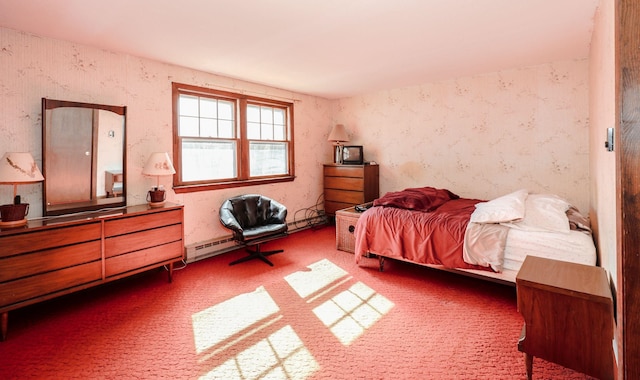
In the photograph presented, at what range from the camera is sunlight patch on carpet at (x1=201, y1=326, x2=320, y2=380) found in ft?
6.11

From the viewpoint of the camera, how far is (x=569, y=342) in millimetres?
1602

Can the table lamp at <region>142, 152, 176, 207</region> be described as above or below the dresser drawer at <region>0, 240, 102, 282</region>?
above

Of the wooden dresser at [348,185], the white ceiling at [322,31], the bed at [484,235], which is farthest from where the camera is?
the wooden dresser at [348,185]

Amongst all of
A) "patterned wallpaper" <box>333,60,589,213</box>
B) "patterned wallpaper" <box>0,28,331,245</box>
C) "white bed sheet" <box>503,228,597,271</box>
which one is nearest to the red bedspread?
"white bed sheet" <box>503,228,597,271</box>

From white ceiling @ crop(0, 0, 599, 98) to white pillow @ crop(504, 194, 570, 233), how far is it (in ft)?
5.24

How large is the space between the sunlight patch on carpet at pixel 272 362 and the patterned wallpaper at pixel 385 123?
2.30 m

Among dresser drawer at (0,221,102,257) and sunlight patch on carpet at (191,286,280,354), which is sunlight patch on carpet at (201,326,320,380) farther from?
dresser drawer at (0,221,102,257)

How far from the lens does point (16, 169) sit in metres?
2.42

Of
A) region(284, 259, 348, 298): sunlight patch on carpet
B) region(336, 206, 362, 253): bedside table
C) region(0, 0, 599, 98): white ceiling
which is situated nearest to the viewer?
region(0, 0, 599, 98): white ceiling

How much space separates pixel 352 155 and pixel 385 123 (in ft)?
2.59

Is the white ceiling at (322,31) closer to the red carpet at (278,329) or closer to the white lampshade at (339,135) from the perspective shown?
the white lampshade at (339,135)

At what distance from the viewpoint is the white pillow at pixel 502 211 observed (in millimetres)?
2711

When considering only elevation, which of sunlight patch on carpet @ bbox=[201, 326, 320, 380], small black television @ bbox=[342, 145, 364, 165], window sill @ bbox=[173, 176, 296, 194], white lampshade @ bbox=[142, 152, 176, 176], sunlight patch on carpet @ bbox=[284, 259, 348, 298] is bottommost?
sunlight patch on carpet @ bbox=[201, 326, 320, 380]

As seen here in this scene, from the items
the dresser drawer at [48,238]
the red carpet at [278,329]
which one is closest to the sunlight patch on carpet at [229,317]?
the red carpet at [278,329]
